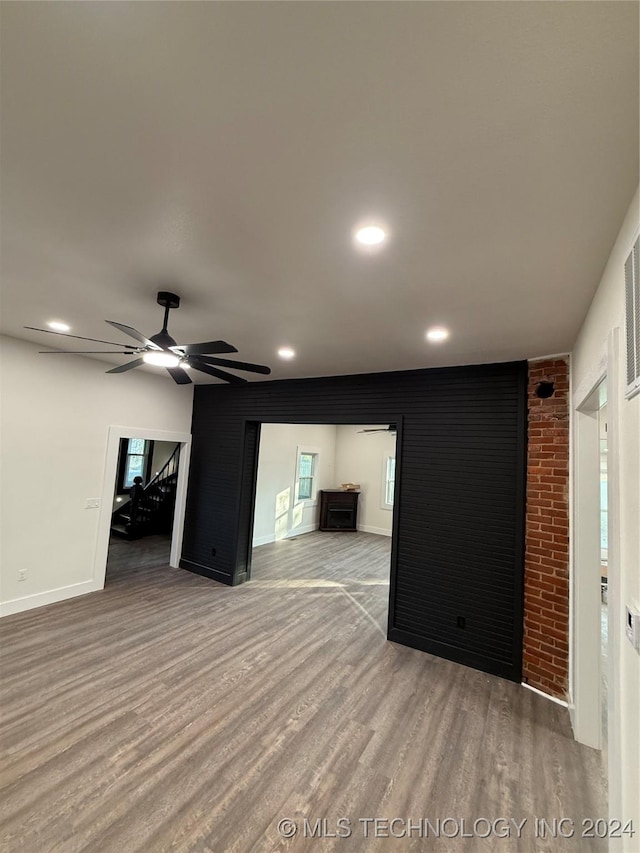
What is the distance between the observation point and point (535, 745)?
7.86 feet

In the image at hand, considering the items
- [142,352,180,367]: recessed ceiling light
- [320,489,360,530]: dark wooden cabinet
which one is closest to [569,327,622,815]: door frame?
[142,352,180,367]: recessed ceiling light

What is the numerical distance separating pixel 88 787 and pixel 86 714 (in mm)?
636

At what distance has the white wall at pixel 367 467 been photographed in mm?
8938

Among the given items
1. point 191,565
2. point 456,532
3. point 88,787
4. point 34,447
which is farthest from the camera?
point 191,565

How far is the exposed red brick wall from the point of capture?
2906 millimetres

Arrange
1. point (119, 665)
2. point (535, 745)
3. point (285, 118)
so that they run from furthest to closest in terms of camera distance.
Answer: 1. point (119, 665)
2. point (535, 745)
3. point (285, 118)

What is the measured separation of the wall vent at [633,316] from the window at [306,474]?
23.5 ft

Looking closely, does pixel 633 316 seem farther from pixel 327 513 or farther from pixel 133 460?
pixel 133 460

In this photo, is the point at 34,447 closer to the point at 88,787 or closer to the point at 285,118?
the point at 88,787

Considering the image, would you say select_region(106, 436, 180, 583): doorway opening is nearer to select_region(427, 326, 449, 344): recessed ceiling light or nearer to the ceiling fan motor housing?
the ceiling fan motor housing

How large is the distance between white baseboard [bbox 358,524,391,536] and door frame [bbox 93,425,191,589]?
4846 mm

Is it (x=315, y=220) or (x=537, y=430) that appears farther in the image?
(x=537, y=430)

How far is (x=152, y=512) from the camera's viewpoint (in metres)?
7.93

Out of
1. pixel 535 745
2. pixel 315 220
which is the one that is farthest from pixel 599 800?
pixel 315 220
